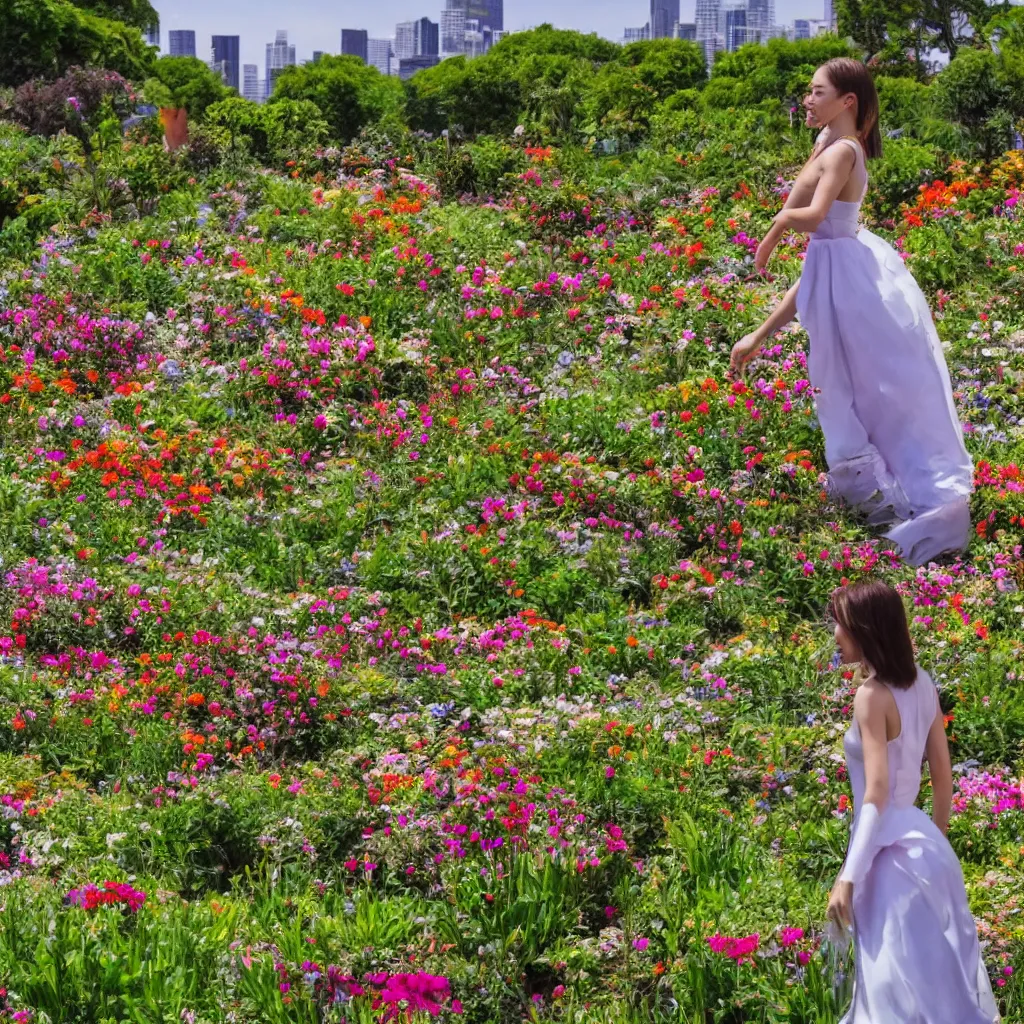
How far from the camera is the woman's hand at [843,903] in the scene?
351 cm

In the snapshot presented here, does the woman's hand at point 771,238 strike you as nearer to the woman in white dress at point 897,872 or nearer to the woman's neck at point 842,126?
the woman's neck at point 842,126

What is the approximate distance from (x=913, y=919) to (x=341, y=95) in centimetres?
1231

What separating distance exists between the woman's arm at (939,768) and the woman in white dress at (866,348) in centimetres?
316

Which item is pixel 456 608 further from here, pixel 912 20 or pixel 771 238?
pixel 912 20

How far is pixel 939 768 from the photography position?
12.1 ft

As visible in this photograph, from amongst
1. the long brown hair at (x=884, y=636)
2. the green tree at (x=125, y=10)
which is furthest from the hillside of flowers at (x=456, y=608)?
the green tree at (x=125, y=10)

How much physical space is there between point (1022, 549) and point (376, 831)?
369 centimetres

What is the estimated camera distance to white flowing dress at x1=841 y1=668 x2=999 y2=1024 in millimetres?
3492

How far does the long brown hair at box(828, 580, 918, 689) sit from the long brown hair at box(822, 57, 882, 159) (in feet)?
12.2

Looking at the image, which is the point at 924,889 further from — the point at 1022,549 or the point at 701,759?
the point at 1022,549

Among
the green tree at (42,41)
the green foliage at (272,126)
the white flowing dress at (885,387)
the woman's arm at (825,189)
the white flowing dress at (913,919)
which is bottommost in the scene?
the white flowing dress at (913,919)

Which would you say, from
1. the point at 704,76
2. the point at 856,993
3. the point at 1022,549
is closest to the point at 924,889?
the point at 856,993

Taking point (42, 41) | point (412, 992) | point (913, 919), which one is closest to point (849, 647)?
point (913, 919)

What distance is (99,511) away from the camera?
7.58m
